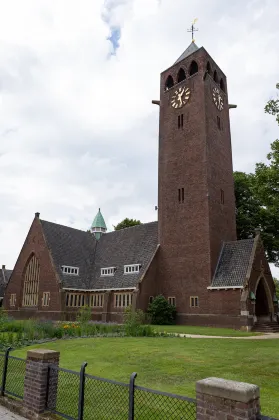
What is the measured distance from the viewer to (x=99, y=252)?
163 ft

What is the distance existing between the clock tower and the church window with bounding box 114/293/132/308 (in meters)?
3.77

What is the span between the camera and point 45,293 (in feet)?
141

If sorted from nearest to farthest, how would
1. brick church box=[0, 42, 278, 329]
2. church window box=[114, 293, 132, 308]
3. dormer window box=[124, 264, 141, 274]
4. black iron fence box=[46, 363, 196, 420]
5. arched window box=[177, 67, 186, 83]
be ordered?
black iron fence box=[46, 363, 196, 420], brick church box=[0, 42, 278, 329], church window box=[114, 293, 132, 308], dormer window box=[124, 264, 141, 274], arched window box=[177, 67, 186, 83]

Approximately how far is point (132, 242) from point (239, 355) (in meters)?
30.3

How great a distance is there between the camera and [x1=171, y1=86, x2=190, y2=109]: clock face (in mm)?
42406

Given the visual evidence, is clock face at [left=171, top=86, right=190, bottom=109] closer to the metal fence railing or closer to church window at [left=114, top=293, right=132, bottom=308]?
church window at [left=114, top=293, right=132, bottom=308]

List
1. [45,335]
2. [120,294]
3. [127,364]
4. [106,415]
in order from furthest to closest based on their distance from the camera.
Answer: [120,294]
[45,335]
[127,364]
[106,415]

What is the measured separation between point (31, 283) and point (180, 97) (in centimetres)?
2944

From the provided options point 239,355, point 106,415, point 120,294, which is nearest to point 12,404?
point 106,415

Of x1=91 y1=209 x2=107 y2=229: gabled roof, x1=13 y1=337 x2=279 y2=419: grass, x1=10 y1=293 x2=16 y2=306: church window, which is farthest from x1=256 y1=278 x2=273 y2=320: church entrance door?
x1=10 y1=293 x2=16 y2=306: church window

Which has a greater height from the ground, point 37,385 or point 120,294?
point 120,294

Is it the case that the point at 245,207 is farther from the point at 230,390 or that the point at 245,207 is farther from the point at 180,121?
the point at 230,390

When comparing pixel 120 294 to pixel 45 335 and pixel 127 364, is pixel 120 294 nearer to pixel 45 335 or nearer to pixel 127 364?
pixel 45 335

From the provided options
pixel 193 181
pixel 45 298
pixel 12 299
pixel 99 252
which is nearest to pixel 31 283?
pixel 45 298
